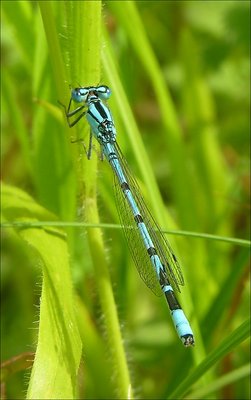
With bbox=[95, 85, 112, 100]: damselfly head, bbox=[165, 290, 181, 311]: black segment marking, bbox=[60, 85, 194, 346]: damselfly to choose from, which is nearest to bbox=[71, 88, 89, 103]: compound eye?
bbox=[60, 85, 194, 346]: damselfly

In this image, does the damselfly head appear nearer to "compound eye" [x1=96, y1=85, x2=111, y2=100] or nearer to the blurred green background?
"compound eye" [x1=96, y1=85, x2=111, y2=100]

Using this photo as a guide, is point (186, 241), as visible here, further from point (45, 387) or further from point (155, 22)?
point (155, 22)

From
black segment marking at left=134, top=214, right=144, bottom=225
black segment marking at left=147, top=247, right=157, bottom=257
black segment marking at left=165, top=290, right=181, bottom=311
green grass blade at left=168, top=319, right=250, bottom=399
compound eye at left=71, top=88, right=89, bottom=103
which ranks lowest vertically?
green grass blade at left=168, top=319, right=250, bottom=399

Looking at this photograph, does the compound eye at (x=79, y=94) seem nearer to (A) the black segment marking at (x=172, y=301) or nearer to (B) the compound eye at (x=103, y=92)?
(B) the compound eye at (x=103, y=92)

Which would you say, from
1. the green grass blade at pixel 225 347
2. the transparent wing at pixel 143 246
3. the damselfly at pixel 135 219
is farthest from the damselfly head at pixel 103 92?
the green grass blade at pixel 225 347

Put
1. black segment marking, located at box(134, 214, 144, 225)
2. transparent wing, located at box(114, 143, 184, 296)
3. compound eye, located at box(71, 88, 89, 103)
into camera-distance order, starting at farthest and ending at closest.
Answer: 1. black segment marking, located at box(134, 214, 144, 225)
2. transparent wing, located at box(114, 143, 184, 296)
3. compound eye, located at box(71, 88, 89, 103)

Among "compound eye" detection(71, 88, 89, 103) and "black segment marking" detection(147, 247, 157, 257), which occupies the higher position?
"compound eye" detection(71, 88, 89, 103)

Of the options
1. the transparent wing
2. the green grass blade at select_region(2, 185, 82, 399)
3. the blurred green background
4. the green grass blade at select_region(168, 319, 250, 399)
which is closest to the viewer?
the green grass blade at select_region(2, 185, 82, 399)
